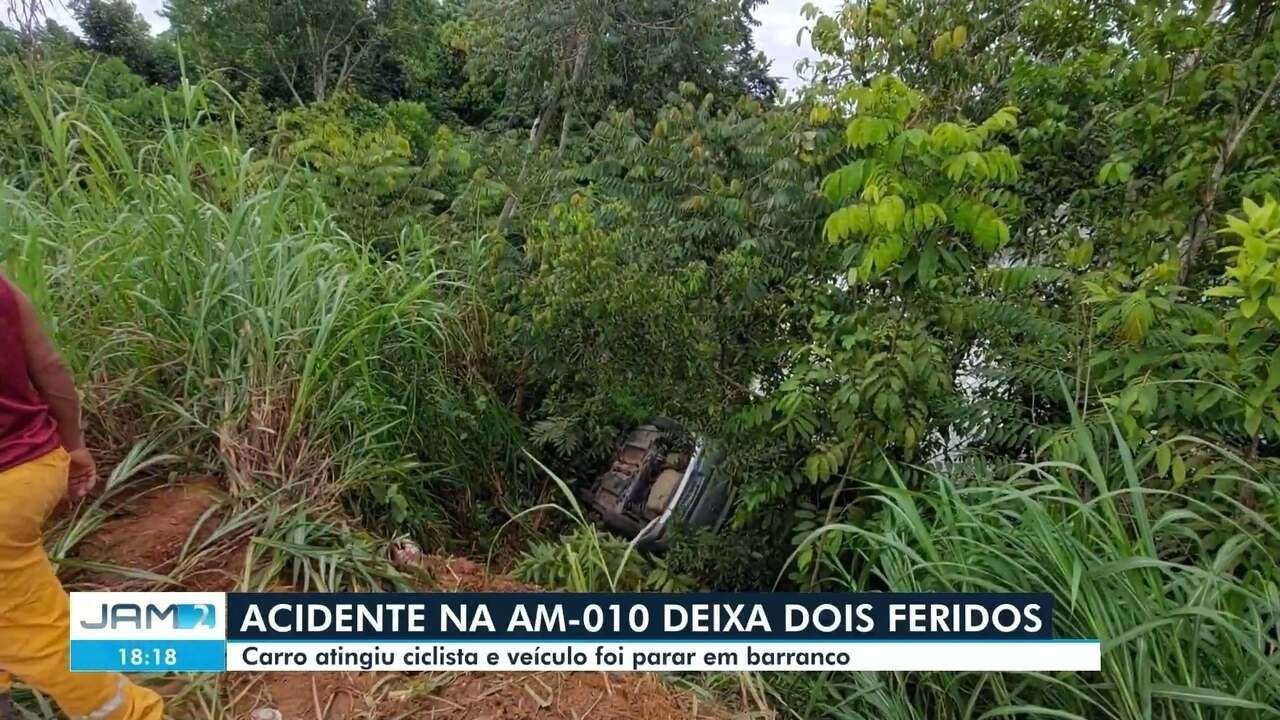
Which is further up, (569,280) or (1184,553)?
(569,280)

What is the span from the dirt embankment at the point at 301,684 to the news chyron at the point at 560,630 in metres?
0.04

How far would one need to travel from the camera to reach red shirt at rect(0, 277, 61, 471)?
157cm

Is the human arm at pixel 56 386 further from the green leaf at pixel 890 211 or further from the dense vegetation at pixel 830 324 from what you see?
the green leaf at pixel 890 211

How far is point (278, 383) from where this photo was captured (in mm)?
2494

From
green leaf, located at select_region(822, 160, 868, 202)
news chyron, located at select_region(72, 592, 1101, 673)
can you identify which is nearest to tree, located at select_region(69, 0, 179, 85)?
news chyron, located at select_region(72, 592, 1101, 673)

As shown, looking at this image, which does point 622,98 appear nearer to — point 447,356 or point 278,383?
point 447,356

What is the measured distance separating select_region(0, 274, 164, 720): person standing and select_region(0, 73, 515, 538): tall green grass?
2.33 ft

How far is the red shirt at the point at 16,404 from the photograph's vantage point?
157cm

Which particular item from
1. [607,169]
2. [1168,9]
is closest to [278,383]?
[607,169]

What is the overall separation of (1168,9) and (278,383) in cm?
339

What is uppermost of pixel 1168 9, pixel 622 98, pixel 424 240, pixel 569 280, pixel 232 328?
pixel 622 98

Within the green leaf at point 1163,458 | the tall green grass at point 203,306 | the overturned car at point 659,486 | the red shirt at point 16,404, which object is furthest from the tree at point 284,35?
the green leaf at point 1163,458

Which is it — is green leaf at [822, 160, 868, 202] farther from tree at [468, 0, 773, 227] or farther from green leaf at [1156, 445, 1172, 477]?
tree at [468, 0, 773, 227]
